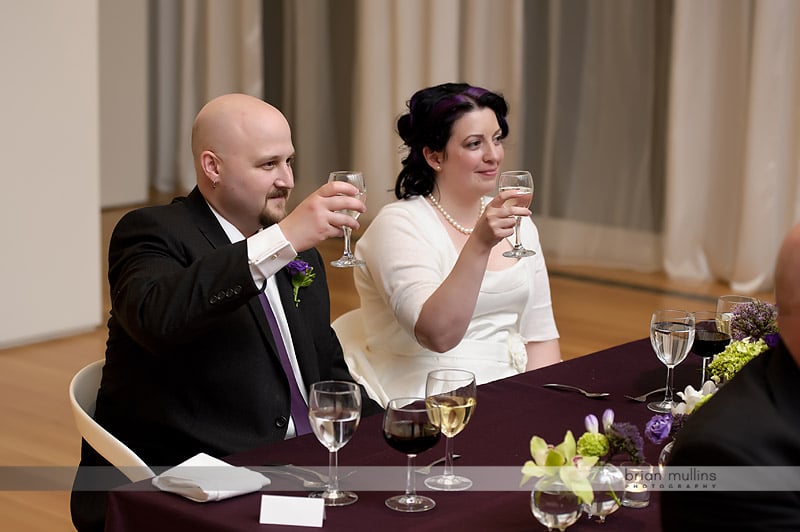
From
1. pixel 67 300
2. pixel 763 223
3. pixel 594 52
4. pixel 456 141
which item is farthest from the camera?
pixel 594 52

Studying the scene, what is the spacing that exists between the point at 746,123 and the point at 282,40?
12.6 ft

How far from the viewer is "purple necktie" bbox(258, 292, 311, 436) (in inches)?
100

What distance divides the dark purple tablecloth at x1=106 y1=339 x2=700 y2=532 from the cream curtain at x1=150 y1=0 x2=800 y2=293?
12.3ft

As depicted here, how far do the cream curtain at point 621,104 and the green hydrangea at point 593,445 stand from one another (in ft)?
15.7

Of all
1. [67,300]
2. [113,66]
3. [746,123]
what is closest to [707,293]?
[746,123]

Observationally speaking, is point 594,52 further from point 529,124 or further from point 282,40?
point 282,40

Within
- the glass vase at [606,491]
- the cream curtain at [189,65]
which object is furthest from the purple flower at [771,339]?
the cream curtain at [189,65]

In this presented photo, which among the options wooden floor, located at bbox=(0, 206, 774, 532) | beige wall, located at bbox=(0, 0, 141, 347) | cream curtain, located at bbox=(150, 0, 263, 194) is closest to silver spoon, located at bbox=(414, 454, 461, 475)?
wooden floor, located at bbox=(0, 206, 774, 532)

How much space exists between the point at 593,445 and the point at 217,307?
892 mm

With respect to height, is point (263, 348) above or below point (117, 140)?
above

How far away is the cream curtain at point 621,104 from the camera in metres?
6.21

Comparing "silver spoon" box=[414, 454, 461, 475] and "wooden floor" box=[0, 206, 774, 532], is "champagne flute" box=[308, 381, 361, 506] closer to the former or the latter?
"silver spoon" box=[414, 454, 461, 475]

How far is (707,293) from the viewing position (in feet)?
20.6

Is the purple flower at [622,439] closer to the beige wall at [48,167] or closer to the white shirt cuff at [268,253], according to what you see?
the white shirt cuff at [268,253]
